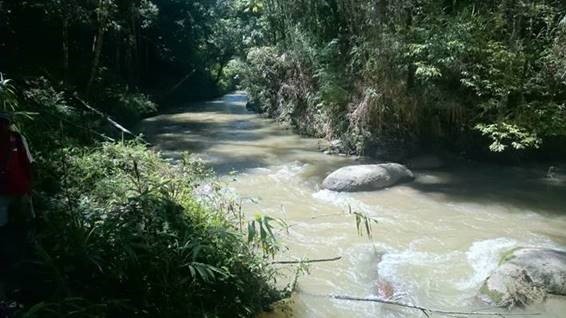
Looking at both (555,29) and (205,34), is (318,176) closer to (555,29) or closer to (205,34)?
(555,29)

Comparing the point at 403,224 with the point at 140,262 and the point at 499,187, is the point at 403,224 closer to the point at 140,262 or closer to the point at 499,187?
the point at 499,187

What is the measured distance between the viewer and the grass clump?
3.23 m

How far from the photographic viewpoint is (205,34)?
25.1m

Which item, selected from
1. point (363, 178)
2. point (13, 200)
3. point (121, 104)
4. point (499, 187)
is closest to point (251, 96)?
point (121, 104)

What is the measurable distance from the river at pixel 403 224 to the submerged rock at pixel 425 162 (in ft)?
0.99

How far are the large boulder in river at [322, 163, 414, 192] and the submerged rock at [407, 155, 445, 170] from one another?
118cm

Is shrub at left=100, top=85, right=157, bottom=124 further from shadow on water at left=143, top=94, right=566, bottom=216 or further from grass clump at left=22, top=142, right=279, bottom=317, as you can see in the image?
grass clump at left=22, top=142, right=279, bottom=317

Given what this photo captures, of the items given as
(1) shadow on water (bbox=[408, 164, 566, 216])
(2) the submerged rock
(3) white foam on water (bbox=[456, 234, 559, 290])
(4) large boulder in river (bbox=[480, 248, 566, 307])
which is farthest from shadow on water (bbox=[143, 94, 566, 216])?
(4) large boulder in river (bbox=[480, 248, 566, 307])

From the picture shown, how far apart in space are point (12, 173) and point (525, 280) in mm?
4852

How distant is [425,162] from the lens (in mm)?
10820

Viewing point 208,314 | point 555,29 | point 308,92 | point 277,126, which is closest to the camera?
Answer: point 208,314

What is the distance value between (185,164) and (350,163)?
5.82 m

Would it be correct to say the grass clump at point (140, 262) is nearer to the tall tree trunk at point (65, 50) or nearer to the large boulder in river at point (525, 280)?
the large boulder in river at point (525, 280)

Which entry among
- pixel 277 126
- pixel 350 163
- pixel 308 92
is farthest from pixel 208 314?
pixel 277 126
